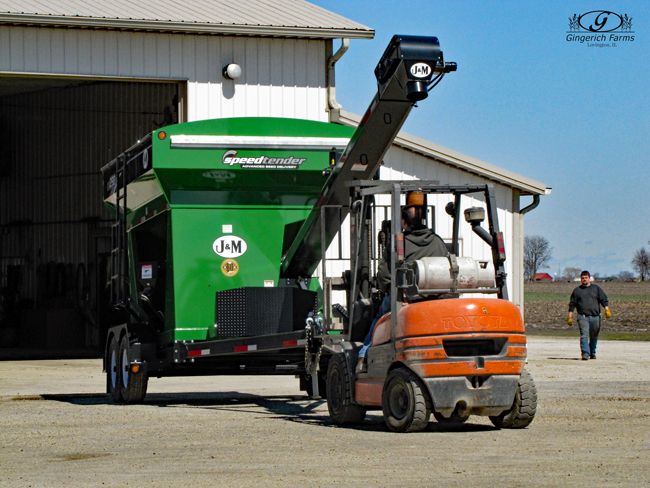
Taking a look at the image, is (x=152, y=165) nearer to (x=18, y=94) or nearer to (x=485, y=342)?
(x=485, y=342)

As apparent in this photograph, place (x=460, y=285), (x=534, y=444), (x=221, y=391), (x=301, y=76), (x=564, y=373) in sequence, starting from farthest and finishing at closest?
(x=301, y=76), (x=564, y=373), (x=221, y=391), (x=460, y=285), (x=534, y=444)

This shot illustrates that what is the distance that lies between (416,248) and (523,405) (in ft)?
5.81

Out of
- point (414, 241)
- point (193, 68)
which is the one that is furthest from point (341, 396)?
point (193, 68)

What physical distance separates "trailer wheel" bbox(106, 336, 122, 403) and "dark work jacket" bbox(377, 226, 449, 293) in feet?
17.9

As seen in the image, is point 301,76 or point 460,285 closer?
point 460,285

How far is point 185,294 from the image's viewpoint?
41.7 feet

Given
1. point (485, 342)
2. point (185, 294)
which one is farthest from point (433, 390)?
point (185, 294)

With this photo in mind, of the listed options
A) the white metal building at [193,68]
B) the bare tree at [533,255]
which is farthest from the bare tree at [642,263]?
the white metal building at [193,68]

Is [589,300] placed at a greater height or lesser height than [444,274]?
lesser

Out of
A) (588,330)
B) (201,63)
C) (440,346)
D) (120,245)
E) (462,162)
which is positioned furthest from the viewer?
(462,162)

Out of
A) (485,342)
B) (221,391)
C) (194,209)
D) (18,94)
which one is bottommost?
(221,391)

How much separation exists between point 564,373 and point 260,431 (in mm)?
9826

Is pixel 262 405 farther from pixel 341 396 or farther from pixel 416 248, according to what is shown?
pixel 416 248

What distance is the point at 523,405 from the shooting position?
31.3 ft
